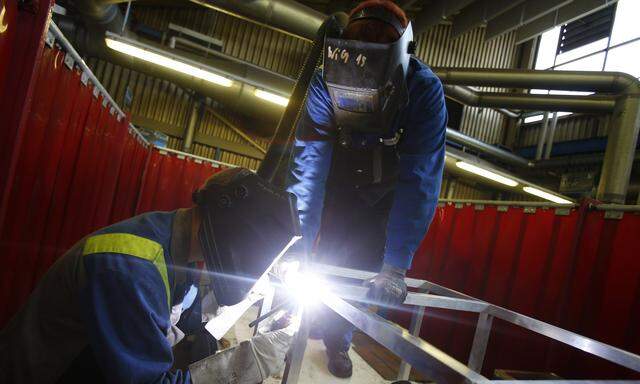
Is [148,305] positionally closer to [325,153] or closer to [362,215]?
[325,153]

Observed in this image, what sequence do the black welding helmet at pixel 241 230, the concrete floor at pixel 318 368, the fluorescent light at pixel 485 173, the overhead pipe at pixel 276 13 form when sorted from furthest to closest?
the fluorescent light at pixel 485 173 → the overhead pipe at pixel 276 13 → the concrete floor at pixel 318 368 → the black welding helmet at pixel 241 230

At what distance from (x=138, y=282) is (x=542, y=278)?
390cm

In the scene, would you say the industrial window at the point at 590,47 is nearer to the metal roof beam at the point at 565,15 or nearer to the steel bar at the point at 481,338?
the metal roof beam at the point at 565,15

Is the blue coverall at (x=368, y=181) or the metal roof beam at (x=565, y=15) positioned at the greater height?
the metal roof beam at (x=565, y=15)

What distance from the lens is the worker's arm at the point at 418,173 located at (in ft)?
5.54

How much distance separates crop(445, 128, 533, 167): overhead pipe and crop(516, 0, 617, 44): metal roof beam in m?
2.89

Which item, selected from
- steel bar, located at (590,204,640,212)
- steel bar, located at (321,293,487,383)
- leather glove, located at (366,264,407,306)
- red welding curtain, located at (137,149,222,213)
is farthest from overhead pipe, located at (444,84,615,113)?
steel bar, located at (321,293,487,383)

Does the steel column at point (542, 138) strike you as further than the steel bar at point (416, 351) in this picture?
Yes

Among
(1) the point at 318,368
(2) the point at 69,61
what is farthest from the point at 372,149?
(2) the point at 69,61

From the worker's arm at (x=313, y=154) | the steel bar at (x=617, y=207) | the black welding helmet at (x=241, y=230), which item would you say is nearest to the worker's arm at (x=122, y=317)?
the black welding helmet at (x=241, y=230)

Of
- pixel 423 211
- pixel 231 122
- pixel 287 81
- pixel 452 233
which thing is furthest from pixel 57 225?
pixel 231 122

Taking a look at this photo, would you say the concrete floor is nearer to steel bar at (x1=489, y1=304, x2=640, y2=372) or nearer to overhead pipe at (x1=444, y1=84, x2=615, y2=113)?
steel bar at (x1=489, y1=304, x2=640, y2=372)

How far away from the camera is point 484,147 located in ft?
35.7

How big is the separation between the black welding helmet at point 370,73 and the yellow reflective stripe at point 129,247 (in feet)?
3.47
